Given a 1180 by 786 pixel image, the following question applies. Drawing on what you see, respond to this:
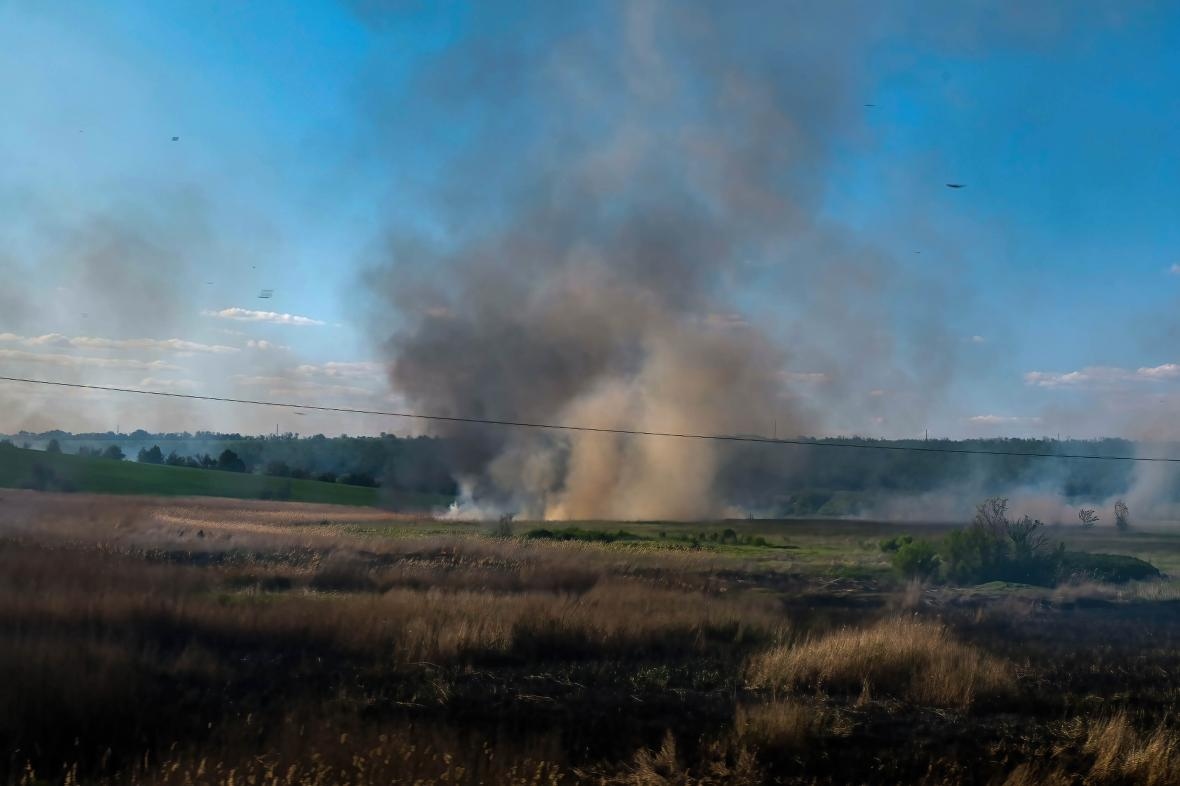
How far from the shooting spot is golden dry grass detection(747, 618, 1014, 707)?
46.5 feet

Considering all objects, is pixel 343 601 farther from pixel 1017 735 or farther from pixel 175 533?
pixel 175 533

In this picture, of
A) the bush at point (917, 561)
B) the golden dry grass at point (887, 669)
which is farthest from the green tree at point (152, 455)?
the golden dry grass at point (887, 669)

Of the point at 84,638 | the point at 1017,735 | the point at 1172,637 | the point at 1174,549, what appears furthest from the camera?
the point at 1174,549

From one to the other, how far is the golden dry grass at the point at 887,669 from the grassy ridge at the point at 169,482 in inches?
1572

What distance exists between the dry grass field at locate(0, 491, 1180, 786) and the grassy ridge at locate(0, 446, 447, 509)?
940 inches

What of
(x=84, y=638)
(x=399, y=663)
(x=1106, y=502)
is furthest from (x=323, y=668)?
(x=1106, y=502)

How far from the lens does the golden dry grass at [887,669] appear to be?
14188 millimetres

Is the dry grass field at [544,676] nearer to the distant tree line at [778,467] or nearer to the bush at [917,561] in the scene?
the bush at [917,561]

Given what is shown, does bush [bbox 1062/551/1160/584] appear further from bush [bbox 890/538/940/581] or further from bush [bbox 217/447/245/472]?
bush [bbox 217/447/245/472]

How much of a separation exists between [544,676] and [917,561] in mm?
21668

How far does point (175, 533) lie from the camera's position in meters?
32.3

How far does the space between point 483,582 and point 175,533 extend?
44.8 feet

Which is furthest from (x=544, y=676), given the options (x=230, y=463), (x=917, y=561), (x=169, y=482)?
(x=230, y=463)

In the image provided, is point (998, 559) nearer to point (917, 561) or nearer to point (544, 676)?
point (917, 561)
